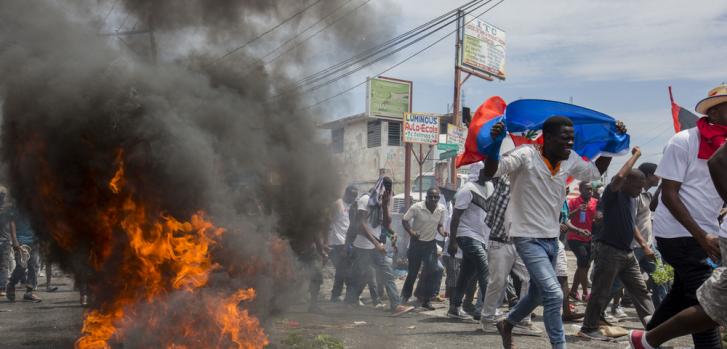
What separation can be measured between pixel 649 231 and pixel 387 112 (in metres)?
18.0

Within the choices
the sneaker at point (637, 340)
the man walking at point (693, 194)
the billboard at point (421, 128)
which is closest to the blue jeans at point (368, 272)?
the sneaker at point (637, 340)

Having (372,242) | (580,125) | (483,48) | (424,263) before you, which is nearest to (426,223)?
(424,263)

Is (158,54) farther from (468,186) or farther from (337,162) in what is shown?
(468,186)

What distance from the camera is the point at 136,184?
5.73m

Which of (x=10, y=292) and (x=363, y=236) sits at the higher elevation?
(x=363, y=236)

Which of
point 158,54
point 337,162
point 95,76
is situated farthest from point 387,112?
point 95,76

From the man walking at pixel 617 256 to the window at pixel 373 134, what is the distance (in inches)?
1229

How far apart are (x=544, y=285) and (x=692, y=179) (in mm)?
1308

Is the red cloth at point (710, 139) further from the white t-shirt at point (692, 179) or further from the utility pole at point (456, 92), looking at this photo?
the utility pole at point (456, 92)

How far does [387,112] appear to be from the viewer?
2633cm

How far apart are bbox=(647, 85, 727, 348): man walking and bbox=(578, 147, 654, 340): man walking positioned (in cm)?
226

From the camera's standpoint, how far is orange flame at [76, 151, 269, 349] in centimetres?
509

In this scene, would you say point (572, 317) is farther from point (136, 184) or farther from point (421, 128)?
point (421, 128)

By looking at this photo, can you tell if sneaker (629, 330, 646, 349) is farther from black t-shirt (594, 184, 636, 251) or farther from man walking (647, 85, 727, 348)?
black t-shirt (594, 184, 636, 251)
